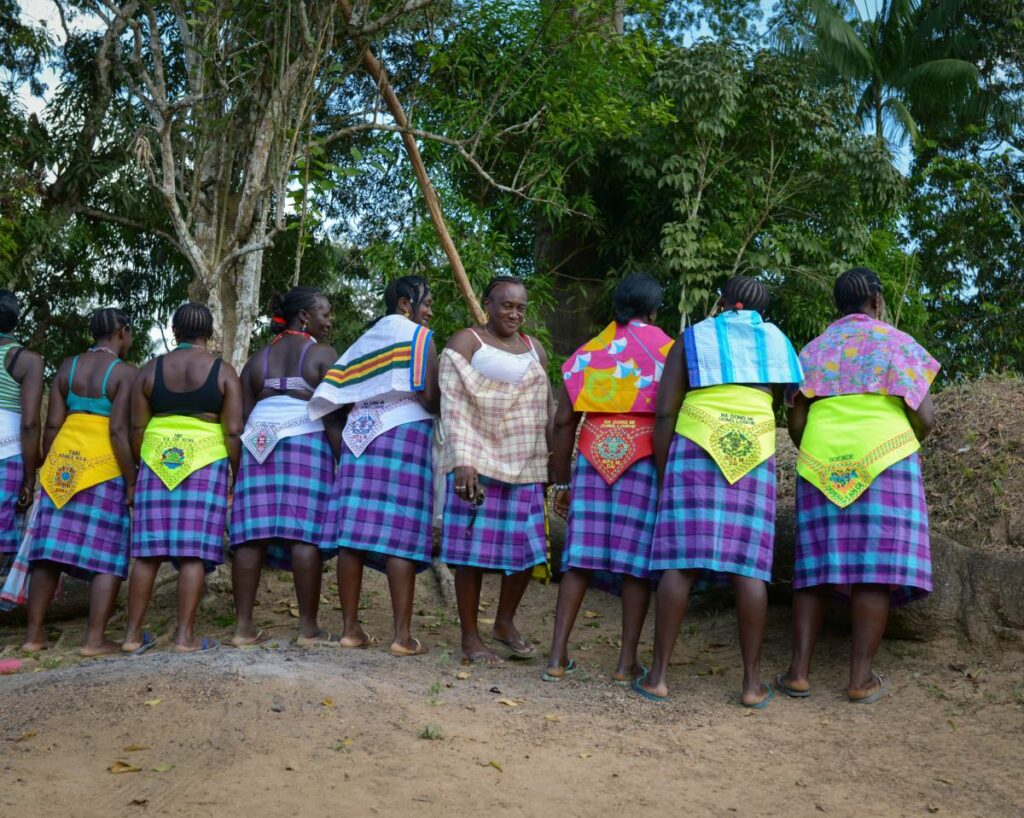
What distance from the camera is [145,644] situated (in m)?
5.61

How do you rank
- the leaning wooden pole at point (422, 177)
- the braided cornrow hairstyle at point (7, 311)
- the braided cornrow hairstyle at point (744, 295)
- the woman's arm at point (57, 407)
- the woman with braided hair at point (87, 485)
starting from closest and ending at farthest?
the braided cornrow hairstyle at point (744, 295) < the woman with braided hair at point (87, 485) < the woman's arm at point (57, 407) < the braided cornrow hairstyle at point (7, 311) < the leaning wooden pole at point (422, 177)

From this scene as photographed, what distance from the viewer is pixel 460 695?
14.8 feet

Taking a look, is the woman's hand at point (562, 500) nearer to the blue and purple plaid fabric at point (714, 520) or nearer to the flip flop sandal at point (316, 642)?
the blue and purple plaid fabric at point (714, 520)

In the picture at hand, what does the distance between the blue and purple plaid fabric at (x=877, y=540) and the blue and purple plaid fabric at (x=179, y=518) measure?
2.87m

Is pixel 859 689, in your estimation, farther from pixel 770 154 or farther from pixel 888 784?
pixel 770 154

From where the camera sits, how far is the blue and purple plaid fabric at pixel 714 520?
15.0 feet

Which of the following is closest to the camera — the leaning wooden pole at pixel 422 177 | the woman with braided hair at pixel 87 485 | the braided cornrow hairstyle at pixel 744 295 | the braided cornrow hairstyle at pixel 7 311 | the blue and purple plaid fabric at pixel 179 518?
the braided cornrow hairstyle at pixel 744 295

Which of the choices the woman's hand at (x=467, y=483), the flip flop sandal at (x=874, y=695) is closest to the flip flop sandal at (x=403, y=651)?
the woman's hand at (x=467, y=483)

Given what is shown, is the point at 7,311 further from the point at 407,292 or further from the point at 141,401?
the point at 407,292

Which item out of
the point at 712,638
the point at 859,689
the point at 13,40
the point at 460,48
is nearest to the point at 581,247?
the point at 460,48

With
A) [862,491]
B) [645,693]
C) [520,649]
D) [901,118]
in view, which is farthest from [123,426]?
[901,118]

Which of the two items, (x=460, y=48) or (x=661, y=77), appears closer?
(x=460, y=48)

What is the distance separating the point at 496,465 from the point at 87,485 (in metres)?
2.22

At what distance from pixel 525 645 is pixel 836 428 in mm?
1823
